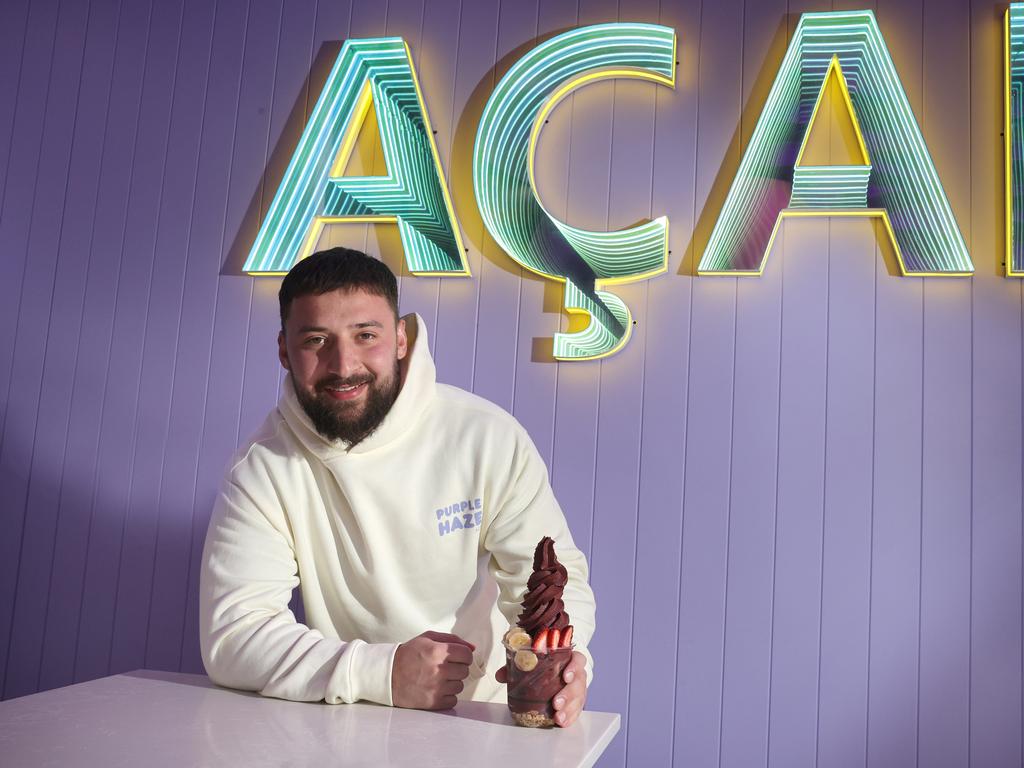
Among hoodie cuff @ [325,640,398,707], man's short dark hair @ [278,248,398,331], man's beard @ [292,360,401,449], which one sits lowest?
hoodie cuff @ [325,640,398,707]

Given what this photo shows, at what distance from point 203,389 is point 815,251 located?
167 centimetres

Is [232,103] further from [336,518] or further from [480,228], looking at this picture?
[336,518]

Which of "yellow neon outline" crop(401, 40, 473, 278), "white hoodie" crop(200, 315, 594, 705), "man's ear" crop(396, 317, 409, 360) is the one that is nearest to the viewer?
"white hoodie" crop(200, 315, 594, 705)

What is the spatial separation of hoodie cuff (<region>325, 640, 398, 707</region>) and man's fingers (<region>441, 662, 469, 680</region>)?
78 mm

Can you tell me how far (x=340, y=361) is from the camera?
1654 mm

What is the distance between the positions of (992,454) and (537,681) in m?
1.46

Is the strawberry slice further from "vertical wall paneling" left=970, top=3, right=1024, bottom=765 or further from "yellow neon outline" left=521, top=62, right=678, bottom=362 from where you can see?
"vertical wall paneling" left=970, top=3, right=1024, bottom=765

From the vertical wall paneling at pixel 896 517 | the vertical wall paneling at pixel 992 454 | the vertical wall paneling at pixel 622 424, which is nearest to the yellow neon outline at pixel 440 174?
the vertical wall paneling at pixel 622 424

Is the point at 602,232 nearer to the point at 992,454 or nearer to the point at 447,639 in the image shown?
the point at 992,454

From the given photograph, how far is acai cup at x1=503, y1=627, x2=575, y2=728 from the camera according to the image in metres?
1.25

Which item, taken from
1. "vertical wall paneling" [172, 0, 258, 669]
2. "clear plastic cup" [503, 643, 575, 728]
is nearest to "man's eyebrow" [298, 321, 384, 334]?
"clear plastic cup" [503, 643, 575, 728]

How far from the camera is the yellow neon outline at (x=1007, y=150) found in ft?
7.30

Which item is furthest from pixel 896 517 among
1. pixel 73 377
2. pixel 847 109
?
pixel 73 377

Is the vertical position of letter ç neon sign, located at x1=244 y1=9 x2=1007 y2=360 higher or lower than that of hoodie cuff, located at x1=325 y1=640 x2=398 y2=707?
higher
